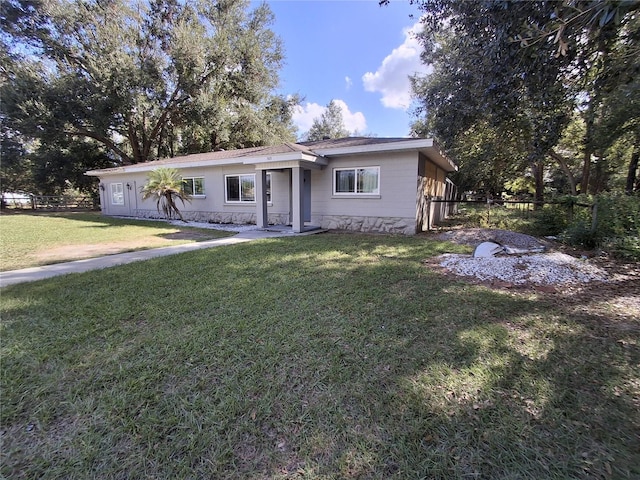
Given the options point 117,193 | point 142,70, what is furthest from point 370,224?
point 142,70

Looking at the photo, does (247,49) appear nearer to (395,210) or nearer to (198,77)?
(198,77)

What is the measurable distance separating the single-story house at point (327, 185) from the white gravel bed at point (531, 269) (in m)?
4.07

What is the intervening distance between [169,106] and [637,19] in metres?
22.9

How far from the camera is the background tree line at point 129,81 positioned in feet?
54.7

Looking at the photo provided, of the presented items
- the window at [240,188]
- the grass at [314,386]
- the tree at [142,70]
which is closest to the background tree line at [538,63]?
the grass at [314,386]

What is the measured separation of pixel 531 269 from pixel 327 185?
7.15m

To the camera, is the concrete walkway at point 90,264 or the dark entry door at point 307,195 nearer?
the concrete walkway at point 90,264

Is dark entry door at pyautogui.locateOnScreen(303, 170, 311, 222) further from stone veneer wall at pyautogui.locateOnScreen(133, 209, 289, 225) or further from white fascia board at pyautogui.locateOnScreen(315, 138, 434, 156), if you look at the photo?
white fascia board at pyautogui.locateOnScreen(315, 138, 434, 156)

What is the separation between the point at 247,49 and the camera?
65.5 ft

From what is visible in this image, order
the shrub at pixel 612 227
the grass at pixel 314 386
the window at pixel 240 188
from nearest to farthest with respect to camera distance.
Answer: the grass at pixel 314 386 < the shrub at pixel 612 227 < the window at pixel 240 188

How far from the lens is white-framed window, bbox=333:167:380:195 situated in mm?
9961

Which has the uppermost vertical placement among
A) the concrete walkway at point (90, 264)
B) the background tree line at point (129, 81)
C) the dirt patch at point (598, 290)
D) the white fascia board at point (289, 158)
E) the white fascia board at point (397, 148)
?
the background tree line at point (129, 81)

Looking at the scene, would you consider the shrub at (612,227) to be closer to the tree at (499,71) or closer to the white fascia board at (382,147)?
Answer: the tree at (499,71)

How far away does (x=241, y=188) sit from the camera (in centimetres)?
1248
